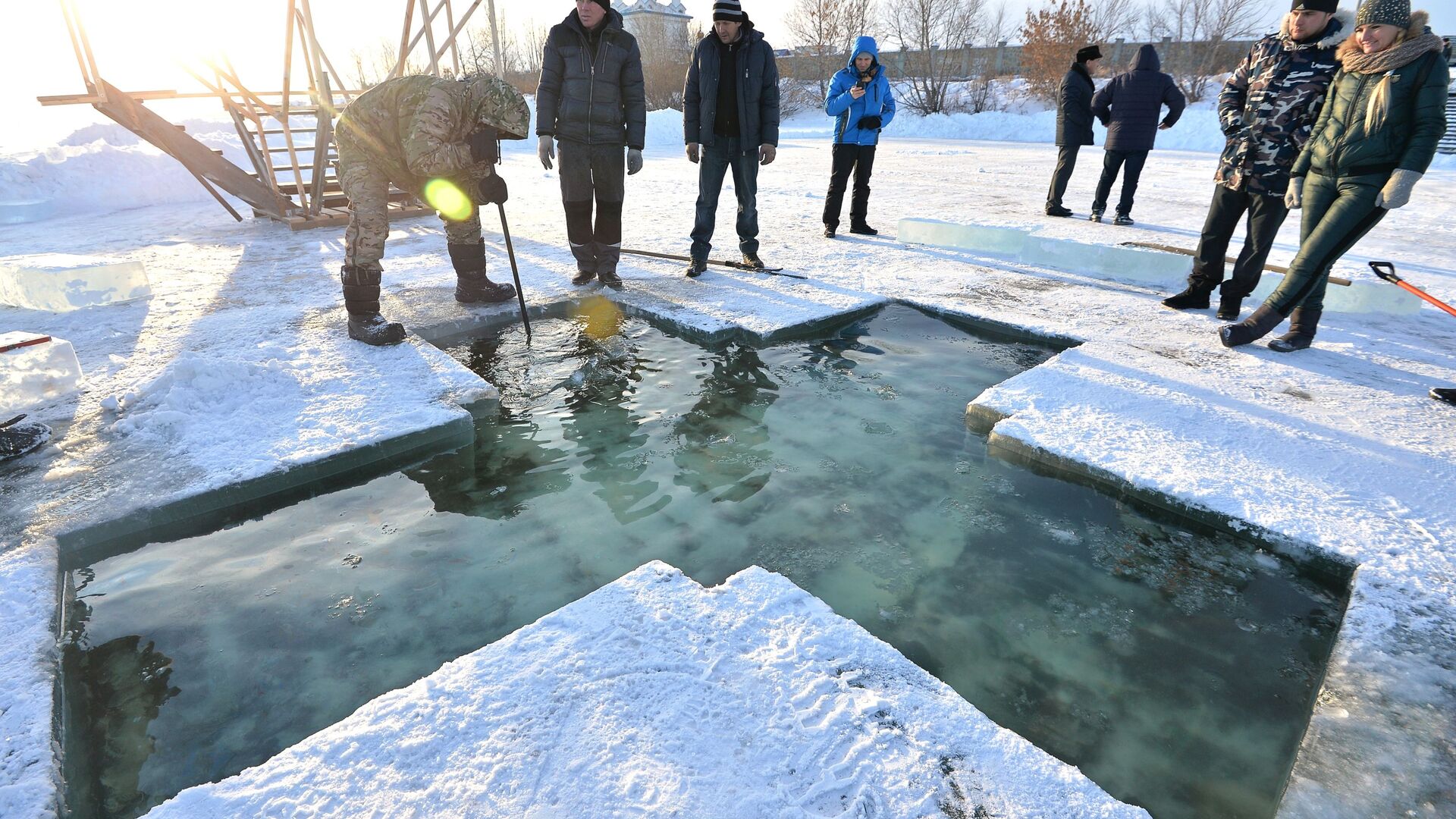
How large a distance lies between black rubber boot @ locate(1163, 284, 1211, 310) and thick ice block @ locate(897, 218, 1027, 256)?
1551 mm

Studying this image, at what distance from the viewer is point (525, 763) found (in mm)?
1271

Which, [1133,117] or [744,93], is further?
[1133,117]

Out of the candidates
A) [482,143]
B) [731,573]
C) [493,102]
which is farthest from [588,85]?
[731,573]

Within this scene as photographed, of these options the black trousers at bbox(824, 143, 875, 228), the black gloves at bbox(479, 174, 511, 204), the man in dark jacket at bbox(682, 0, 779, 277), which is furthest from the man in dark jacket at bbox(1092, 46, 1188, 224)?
the black gloves at bbox(479, 174, 511, 204)

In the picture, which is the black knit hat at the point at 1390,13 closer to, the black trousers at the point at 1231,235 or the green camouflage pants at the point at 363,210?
the black trousers at the point at 1231,235

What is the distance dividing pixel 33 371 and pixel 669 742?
3337 mm

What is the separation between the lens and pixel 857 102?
6.20 metres

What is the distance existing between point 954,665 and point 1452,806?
2.92 ft

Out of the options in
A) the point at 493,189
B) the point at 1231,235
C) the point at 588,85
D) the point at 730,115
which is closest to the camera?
the point at 493,189

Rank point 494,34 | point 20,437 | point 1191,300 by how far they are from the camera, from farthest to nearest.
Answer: point 494,34 → point 1191,300 → point 20,437

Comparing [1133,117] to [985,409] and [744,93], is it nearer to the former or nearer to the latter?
[744,93]

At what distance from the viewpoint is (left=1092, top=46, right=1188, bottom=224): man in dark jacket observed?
6.72 meters

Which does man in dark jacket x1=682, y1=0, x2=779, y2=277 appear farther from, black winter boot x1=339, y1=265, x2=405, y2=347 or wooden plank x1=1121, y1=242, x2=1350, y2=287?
wooden plank x1=1121, y1=242, x2=1350, y2=287

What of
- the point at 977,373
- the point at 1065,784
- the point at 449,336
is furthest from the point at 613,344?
the point at 1065,784
